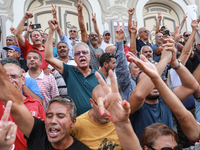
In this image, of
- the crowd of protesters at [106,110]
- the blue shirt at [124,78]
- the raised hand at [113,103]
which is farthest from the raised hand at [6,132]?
the blue shirt at [124,78]

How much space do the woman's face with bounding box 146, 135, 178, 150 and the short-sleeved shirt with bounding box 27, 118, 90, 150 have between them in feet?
1.84

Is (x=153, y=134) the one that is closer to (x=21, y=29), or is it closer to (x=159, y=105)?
(x=159, y=105)

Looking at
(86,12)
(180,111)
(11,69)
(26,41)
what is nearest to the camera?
(180,111)

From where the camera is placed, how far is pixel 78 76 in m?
2.72

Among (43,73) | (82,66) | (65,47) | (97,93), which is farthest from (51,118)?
(65,47)

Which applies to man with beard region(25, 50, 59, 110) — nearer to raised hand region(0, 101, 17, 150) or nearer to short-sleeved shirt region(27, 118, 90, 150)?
short-sleeved shirt region(27, 118, 90, 150)

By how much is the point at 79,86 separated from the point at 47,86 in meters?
0.78

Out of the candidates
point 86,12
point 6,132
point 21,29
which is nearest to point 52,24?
point 21,29

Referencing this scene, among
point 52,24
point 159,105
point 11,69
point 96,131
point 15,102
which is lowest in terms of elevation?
point 96,131

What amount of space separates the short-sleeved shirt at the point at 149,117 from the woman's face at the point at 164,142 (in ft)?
1.18

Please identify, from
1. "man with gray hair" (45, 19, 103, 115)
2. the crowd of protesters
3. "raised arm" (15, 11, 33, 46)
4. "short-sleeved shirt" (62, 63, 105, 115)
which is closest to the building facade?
"raised arm" (15, 11, 33, 46)

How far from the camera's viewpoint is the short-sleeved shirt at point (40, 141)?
1.75 m

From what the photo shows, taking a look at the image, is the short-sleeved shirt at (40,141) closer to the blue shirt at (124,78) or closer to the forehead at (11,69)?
the forehead at (11,69)

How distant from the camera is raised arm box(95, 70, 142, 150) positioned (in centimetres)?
137
